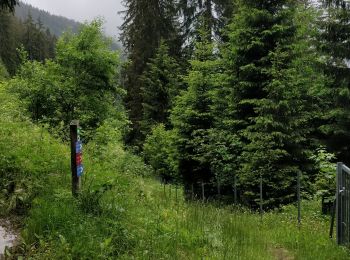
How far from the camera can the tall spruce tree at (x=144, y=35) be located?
1259 inches

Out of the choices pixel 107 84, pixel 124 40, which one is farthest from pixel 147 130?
pixel 107 84

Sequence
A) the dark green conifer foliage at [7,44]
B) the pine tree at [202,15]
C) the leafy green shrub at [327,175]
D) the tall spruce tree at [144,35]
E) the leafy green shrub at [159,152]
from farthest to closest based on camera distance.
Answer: the dark green conifer foliage at [7,44], the tall spruce tree at [144,35], the pine tree at [202,15], the leafy green shrub at [159,152], the leafy green shrub at [327,175]

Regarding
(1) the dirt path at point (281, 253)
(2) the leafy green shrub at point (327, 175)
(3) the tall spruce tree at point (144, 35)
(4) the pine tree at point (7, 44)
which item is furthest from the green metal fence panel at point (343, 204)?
(4) the pine tree at point (7, 44)

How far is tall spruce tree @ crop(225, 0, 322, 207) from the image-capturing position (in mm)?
14695

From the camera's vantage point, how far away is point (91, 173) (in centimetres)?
736

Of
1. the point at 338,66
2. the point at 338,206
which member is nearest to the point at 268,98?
the point at 338,66

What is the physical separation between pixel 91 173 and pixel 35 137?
253cm

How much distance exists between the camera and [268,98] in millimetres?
15359

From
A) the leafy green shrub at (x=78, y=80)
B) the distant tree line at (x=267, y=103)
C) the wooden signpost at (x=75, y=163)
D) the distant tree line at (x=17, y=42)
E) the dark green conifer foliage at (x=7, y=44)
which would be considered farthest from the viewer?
the distant tree line at (x=17, y=42)

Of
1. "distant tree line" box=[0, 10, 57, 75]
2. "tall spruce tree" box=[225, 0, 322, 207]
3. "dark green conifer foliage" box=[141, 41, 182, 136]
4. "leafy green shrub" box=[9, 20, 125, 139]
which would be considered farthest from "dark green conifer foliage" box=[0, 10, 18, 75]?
"tall spruce tree" box=[225, 0, 322, 207]

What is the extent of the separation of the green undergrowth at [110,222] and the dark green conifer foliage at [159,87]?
805 inches

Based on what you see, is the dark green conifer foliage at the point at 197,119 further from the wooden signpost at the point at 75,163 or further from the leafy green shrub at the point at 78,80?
the wooden signpost at the point at 75,163

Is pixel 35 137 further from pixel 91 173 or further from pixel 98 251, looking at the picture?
pixel 98 251

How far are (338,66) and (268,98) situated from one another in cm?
469
